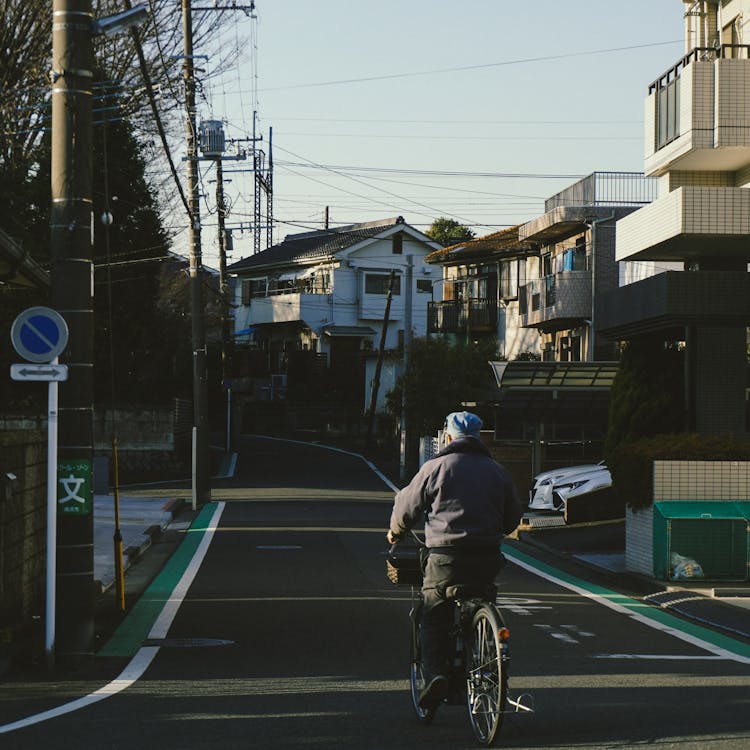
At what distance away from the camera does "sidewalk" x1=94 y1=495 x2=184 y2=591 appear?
60.6 ft

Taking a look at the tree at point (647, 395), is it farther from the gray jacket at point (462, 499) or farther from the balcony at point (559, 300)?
the balcony at point (559, 300)

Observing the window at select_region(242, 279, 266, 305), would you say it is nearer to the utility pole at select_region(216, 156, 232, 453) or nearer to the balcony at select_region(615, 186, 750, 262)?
the utility pole at select_region(216, 156, 232, 453)

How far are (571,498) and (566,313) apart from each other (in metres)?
17.3

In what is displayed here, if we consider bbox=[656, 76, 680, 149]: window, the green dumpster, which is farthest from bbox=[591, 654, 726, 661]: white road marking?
bbox=[656, 76, 680, 149]: window

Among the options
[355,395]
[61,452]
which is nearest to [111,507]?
[61,452]

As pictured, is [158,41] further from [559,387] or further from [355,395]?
[355,395]

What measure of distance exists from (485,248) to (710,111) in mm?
31419

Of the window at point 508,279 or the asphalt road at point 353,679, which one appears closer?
the asphalt road at point 353,679

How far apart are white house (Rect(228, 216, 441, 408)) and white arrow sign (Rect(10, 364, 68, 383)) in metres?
58.9

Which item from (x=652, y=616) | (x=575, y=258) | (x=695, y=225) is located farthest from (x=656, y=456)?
(x=575, y=258)

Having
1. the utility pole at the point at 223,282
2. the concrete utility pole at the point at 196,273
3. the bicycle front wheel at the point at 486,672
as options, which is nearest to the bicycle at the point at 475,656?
the bicycle front wheel at the point at 486,672

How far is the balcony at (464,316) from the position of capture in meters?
54.8

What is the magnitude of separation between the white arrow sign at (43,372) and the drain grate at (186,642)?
260 centimetres

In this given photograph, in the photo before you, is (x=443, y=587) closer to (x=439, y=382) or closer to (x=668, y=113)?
(x=668, y=113)
